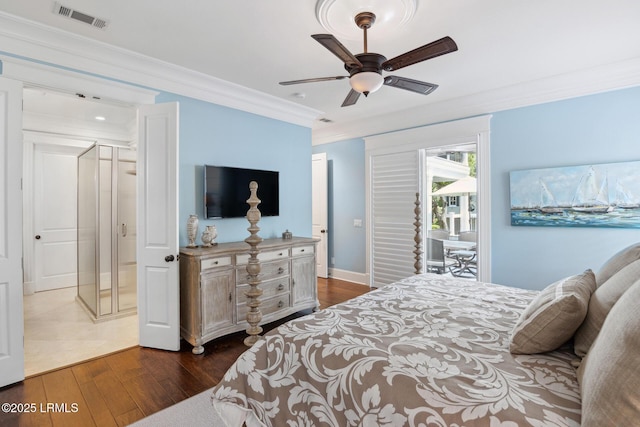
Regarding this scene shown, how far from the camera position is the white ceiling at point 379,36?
225 cm

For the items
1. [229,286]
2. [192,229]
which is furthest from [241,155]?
[229,286]

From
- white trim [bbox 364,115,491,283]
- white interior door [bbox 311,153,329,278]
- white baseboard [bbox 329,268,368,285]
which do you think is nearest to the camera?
white trim [bbox 364,115,491,283]

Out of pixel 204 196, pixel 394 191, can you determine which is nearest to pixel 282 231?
pixel 204 196

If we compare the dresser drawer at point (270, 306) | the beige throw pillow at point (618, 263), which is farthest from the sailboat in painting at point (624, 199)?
the dresser drawer at point (270, 306)

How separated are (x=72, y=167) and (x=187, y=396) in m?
4.80

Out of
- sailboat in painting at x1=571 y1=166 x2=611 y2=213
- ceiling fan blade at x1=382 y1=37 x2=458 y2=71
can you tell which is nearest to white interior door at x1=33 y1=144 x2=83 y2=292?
ceiling fan blade at x1=382 y1=37 x2=458 y2=71

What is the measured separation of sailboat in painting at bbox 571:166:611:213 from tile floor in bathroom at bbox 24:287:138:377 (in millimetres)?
4965

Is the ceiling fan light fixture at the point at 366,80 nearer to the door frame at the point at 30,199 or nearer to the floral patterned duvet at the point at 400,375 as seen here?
the floral patterned duvet at the point at 400,375

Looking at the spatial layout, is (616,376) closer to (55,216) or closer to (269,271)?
(269,271)

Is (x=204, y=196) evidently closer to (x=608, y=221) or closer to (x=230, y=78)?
(x=230, y=78)

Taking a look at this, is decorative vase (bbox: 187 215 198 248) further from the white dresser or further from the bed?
the bed

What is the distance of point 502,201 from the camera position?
3951mm

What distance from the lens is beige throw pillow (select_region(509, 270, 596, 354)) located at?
1.26 metres

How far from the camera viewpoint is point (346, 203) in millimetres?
5613
